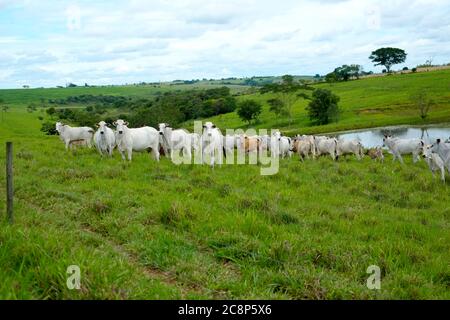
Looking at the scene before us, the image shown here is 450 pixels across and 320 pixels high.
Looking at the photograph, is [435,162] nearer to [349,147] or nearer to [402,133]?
[349,147]

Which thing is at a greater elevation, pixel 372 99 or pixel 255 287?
pixel 372 99

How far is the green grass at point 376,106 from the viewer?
72.9m

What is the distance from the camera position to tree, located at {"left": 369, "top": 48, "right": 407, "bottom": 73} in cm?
13575

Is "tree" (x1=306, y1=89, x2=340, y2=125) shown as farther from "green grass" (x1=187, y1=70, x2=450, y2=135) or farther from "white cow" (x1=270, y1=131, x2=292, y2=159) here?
"white cow" (x1=270, y1=131, x2=292, y2=159)

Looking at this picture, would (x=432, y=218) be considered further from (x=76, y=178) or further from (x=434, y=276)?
(x=76, y=178)

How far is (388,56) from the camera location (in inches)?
5404

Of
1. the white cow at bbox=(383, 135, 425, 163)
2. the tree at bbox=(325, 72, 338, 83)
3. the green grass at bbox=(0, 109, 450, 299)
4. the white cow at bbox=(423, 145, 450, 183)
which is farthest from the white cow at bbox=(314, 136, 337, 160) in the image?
the tree at bbox=(325, 72, 338, 83)

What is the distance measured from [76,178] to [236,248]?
7779mm

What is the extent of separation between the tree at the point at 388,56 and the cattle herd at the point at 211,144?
118317 millimetres

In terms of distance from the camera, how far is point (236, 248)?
296 inches

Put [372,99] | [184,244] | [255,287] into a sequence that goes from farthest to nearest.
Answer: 1. [372,99]
2. [184,244]
3. [255,287]

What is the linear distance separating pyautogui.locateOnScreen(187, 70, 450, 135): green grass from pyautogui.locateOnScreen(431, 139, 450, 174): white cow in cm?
5330

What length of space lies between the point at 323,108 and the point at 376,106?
41.5 ft

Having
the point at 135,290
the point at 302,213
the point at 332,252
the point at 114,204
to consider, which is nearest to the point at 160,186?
the point at 114,204
